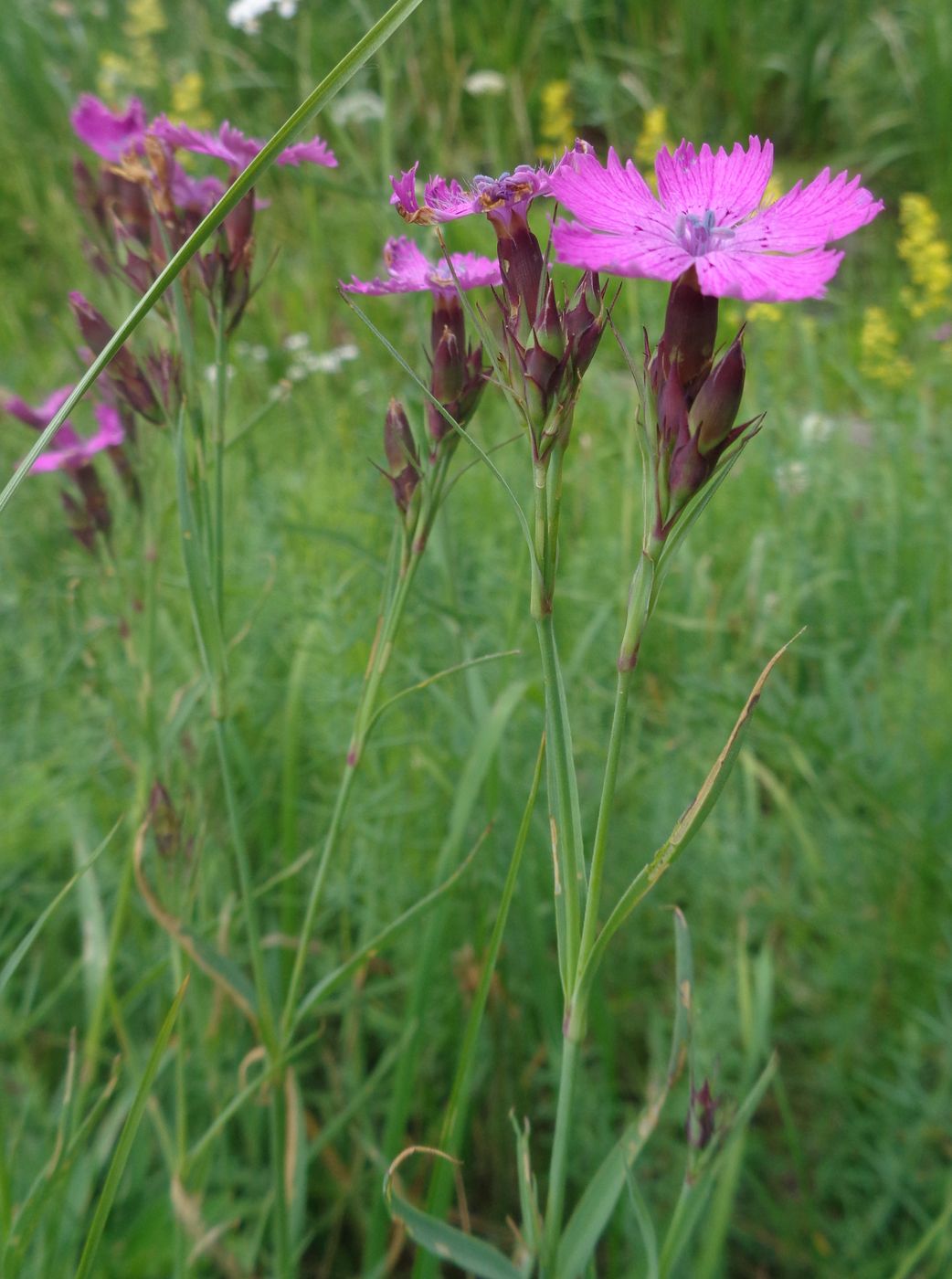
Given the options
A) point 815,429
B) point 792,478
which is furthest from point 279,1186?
point 815,429

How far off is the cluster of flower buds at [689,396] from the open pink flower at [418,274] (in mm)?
159

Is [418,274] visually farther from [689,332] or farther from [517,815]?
[517,815]

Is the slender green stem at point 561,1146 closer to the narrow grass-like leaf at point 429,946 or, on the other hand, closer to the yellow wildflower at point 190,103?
the narrow grass-like leaf at point 429,946

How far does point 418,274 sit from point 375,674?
0.82ft

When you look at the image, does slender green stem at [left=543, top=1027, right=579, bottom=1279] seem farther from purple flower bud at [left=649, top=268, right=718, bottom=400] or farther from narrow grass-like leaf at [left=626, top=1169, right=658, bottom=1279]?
purple flower bud at [left=649, top=268, right=718, bottom=400]

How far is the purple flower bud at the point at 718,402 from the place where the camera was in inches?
18.4

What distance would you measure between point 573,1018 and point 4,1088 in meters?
0.83

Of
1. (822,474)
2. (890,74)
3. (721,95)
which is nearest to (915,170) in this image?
(890,74)

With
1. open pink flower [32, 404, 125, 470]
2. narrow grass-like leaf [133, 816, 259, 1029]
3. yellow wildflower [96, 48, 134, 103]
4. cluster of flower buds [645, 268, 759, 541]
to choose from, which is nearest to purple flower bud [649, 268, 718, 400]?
cluster of flower buds [645, 268, 759, 541]

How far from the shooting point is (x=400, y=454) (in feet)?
2.26

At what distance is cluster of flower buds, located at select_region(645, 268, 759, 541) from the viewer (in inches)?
18.6

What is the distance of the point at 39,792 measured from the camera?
1.31 metres

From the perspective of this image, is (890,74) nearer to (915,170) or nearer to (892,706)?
(915,170)

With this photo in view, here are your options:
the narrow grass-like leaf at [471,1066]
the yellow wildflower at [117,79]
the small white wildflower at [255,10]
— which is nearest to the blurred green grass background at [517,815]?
the narrow grass-like leaf at [471,1066]
